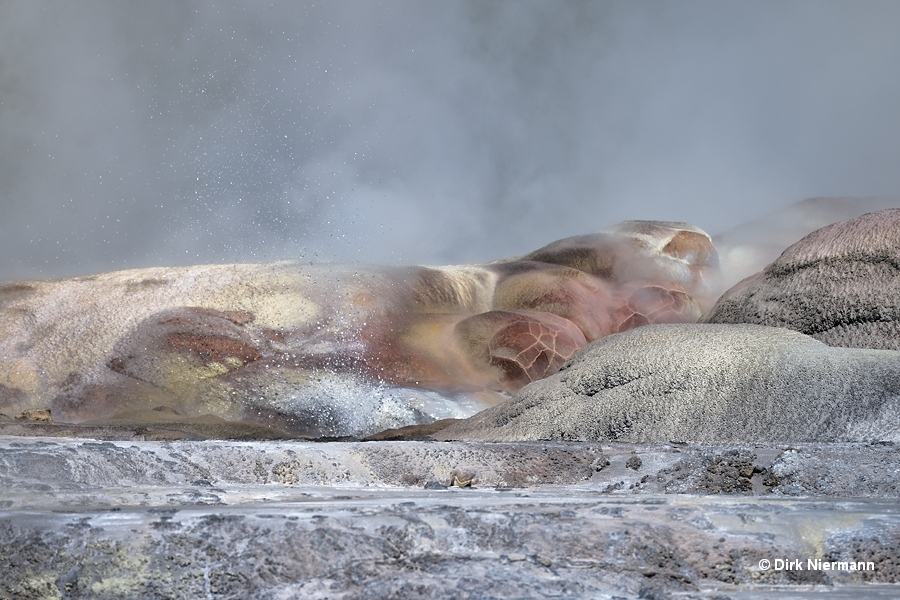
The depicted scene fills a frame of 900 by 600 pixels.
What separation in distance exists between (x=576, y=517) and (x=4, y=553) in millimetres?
773

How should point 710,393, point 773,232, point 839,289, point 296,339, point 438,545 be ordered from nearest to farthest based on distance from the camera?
point 438,545 < point 710,393 < point 839,289 < point 296,339 < point 773,232

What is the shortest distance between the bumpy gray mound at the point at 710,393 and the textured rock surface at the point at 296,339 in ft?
4.60

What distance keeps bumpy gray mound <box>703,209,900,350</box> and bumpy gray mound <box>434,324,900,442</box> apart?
0.27 meters

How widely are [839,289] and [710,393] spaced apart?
0.91 m

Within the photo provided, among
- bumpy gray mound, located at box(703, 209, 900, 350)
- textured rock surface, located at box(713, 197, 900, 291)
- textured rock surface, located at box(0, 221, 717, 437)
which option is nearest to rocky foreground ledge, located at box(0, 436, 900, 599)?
bumpy gray mound, located at box(703, 209, 900, 350)

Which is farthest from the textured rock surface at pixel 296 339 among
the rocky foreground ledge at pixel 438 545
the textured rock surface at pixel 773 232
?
the rocky foreground ledge at pixel 438 545

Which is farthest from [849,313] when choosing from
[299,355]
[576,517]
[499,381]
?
[299,355]

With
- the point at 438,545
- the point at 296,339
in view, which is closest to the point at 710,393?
the point at 438,545

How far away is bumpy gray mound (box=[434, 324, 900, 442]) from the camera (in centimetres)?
267

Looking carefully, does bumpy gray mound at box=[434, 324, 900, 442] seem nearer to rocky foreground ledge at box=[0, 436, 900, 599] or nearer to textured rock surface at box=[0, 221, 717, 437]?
rocky foreground ledge at box=[0, 436, 900, 599]

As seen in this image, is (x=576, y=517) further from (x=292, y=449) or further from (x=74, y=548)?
(x=292, y=449)

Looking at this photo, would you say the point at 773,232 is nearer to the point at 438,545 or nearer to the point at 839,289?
the point at 839,289

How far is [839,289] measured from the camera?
11.6 ft

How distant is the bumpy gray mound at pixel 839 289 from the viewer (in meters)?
3.38
